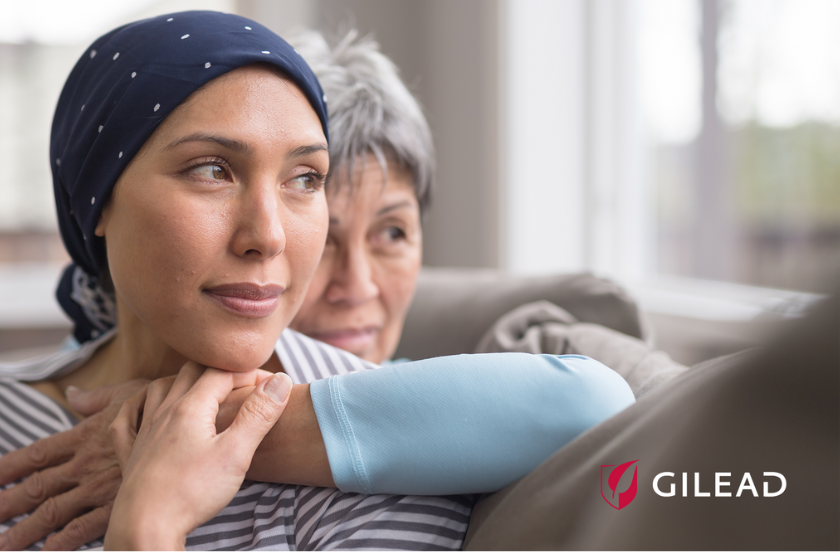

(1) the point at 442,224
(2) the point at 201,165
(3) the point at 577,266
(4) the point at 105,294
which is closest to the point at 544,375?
(2) the point at 201,165

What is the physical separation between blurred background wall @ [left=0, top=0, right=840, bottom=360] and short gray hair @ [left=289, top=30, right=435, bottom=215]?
341 millimetres

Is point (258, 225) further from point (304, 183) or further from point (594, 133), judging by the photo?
point (594, 133)

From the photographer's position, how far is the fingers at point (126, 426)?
2.08 ft

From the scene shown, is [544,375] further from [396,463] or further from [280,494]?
[280,494]

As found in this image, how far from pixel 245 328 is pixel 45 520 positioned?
286mm

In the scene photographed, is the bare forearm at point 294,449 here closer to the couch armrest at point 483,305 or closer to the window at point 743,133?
the couch armrest at point 483,305

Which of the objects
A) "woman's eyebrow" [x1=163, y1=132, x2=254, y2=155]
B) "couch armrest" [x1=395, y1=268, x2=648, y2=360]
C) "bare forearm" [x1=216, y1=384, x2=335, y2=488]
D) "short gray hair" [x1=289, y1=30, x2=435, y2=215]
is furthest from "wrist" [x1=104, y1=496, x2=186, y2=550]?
"couch armrest" [x1=395, y1=268, x2=648, y2=360]

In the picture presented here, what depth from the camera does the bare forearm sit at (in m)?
0.59

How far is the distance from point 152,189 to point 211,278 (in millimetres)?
104

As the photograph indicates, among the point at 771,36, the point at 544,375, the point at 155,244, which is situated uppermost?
the point at 771,36

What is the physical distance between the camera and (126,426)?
2.16 ft

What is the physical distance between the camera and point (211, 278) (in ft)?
2.08

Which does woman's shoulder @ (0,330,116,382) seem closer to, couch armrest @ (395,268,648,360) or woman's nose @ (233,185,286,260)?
woman's nose @ (233,185,286,260)

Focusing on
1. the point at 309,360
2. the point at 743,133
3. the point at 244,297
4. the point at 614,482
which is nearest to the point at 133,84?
the point at 244,297
